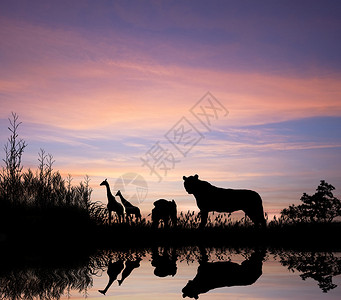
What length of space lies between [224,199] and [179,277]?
338 inches

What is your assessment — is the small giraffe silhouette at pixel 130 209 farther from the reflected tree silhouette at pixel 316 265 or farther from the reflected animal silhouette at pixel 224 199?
the reflected tree silhouette at pixel 316 265

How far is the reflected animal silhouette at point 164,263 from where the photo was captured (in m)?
7.20

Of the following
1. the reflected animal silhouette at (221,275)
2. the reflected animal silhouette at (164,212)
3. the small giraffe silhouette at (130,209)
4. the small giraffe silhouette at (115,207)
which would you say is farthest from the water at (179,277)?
the small giraffe silhouette at (130,209)

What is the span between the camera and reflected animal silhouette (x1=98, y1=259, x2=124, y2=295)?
6088 mm

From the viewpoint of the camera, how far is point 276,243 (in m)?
13.0

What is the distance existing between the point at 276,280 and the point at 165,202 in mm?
8795

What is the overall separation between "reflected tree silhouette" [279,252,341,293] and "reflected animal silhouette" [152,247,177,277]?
195 centimetres

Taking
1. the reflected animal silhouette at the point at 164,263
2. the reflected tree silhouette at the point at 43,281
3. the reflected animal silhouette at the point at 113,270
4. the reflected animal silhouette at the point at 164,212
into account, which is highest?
the reflected animal silhouette at the point at 164,212

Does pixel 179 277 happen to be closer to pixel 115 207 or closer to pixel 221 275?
pixel 221 275

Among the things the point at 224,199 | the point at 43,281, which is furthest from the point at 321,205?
the point at 43,281

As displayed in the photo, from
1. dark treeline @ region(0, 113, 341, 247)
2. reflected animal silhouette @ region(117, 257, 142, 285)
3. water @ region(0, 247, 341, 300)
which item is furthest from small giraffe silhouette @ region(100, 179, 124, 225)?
reflected animal silhouette @ region(117, 257, 142, 285)

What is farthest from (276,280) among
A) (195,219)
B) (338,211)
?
(338,211)

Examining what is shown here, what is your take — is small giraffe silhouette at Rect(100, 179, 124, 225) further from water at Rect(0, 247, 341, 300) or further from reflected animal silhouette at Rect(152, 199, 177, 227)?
water at Rect(0, 247, 341, 300)

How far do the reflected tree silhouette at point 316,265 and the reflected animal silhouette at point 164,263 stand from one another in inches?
76.8
